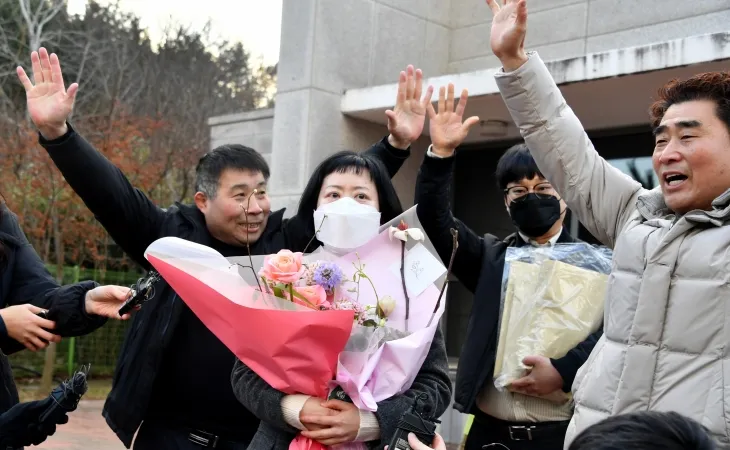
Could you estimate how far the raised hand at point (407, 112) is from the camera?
390 centimetres

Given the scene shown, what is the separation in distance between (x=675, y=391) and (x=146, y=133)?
15.7 meters

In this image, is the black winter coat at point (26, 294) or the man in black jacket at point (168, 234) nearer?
the black winter coat at point (26, 294)

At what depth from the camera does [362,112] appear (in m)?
7.51

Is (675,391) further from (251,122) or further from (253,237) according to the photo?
(251,122)

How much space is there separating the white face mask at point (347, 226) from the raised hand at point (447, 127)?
81 cm

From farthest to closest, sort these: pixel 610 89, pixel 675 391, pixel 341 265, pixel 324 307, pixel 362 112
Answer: pixel 362 112, pixel 610 89, pixel 341 265, pixel 324 307, pixel 675 391

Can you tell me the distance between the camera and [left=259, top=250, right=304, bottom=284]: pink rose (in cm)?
251

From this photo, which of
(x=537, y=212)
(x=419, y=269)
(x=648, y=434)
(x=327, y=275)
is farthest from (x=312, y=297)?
(x=537, y=212)

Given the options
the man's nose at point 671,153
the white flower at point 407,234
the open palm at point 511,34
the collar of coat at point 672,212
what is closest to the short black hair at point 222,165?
the white flower at point 407,234

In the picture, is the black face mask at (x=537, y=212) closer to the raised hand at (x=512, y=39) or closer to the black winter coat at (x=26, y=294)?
the raised hand at (x=512, y=39)

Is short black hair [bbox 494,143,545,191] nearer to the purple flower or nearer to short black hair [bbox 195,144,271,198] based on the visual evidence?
short black hair [bbox 195,144,271,198]

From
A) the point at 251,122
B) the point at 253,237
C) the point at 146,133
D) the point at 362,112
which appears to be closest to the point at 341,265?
the point at 253,237

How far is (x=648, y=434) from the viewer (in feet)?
4.49

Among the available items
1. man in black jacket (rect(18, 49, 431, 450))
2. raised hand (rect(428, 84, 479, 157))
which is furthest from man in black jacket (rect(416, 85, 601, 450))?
man in black jacket (rect(18, 49, 431, 450))
